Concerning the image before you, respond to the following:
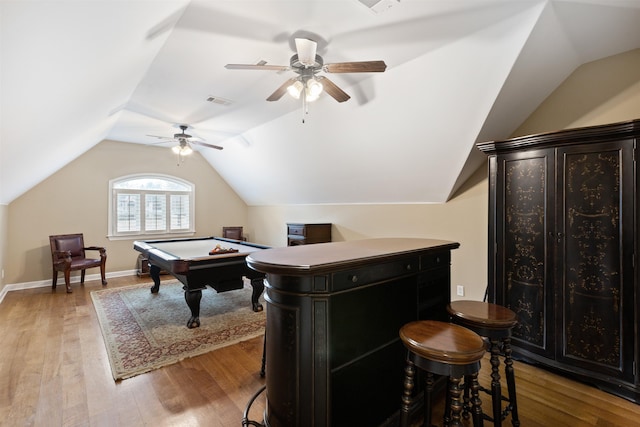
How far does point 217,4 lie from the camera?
197 centimetres

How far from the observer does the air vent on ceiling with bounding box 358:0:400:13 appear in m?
1.93

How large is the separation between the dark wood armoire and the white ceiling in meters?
0.70

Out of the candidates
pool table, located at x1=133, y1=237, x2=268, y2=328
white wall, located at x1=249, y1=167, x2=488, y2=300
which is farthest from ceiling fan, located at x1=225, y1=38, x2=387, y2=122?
white wall, located at x1=249, y1=167, x2=488, y2=300

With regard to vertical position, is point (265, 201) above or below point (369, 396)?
above

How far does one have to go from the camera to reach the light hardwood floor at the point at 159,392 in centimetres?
191

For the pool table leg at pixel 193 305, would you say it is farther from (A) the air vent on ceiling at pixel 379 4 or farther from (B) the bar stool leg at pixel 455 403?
(A) the air vent on ceiling at pixel 379 4

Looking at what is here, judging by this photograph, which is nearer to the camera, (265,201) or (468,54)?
(468,54)

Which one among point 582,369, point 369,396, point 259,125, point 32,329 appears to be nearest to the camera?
point 369,396

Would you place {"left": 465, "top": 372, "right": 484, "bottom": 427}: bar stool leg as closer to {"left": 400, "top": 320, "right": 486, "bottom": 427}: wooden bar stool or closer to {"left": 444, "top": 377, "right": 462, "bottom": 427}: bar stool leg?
{"left": 400, "top": 320, "right": 486, "bottom": 427}: wooden bar stool

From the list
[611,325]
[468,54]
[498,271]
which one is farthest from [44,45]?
[611,325]

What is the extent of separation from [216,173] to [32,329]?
4.90 meters

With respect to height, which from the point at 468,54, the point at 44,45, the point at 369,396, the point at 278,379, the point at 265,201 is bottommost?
the point at 369,396

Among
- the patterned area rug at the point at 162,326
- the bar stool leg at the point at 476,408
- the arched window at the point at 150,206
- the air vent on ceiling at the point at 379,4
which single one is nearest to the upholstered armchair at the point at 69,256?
the patterned area rug at the point at 162,326

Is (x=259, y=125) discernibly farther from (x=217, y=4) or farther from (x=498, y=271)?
(x=498, y=271)
